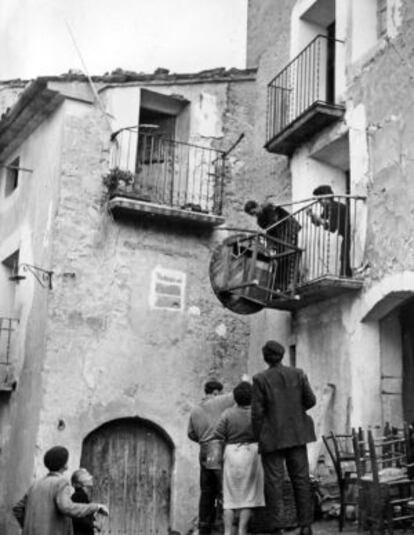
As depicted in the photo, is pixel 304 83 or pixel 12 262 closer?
pixel 304 83

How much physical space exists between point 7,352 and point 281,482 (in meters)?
7.74

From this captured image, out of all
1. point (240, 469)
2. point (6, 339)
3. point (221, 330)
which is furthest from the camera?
point (6, 339)

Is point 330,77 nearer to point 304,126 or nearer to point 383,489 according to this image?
point 304,126

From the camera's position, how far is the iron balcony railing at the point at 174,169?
14.0m

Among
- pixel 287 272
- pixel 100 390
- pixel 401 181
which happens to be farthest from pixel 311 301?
pixel 100 390

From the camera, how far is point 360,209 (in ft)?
38.2

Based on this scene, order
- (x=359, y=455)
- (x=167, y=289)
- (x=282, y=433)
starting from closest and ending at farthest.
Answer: (x=282, y=433), (x=359, y=455), (x=167, y=289)

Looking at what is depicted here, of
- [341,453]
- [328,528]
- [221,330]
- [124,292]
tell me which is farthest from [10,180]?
[328,528]

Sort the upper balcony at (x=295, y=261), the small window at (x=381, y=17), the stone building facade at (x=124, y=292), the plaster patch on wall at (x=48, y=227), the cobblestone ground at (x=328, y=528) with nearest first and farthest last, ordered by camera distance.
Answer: the cobblestone ground at (x=328, y=528), the upper balcony at (x=295, y=261), the small window at (x=381, y=17), the stone building facade at (x=124, y=292), the plaster patch on wall at (x=48, y=227)

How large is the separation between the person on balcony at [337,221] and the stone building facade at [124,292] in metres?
2.70

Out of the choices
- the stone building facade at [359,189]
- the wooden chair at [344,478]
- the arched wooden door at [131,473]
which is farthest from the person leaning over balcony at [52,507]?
the arched wooden door at [131,473]

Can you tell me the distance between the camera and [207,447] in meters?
9.95

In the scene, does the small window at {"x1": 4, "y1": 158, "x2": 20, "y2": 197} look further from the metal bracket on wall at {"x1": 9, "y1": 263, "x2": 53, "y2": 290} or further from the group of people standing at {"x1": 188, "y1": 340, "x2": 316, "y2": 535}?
the group of people standing at {"x1": 188, "y1": 340, "x2": 316, "y2": 535}

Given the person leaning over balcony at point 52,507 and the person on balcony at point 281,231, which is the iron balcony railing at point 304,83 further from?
the person leaning over balcony at point 52,507
